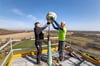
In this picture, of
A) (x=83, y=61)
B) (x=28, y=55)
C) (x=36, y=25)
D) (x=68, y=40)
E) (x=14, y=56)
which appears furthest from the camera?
(x=68, y=40)

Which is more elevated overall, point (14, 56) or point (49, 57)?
point (49, 57)

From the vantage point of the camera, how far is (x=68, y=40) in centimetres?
664

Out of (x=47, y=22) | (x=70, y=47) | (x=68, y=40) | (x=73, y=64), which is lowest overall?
(x=73, y=64)

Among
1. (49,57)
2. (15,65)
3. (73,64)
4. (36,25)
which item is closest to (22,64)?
(15,65)

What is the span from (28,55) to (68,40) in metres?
2.47

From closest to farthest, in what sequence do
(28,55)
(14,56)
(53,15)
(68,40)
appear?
(53,15)
(14,56)
(28,55)
(68,40)

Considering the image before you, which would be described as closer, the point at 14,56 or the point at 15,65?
the point at 15,65

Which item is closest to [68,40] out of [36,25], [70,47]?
[70,47]

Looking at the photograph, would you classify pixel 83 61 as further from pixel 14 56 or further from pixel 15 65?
pixel 14 56

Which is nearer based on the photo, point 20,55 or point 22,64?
point 22,64

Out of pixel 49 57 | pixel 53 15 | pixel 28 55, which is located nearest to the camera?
pixel 49 57

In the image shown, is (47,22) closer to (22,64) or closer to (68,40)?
(22,64)

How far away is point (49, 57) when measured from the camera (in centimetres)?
235

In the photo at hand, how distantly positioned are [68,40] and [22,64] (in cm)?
315
